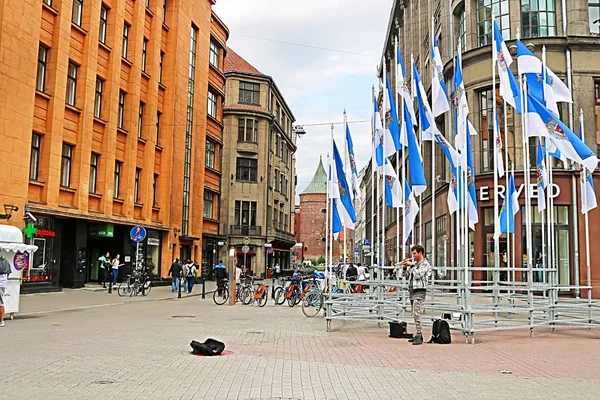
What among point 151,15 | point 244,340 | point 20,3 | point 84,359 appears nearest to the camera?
point 84,359

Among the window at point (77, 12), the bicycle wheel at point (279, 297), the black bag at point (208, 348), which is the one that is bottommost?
the black bag at point (208, 348)

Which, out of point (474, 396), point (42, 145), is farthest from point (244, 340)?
point (42, 145)

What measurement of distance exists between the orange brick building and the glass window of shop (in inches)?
4.9

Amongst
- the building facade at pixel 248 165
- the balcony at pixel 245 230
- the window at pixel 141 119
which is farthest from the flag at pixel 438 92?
the balcony at pixel 245 230

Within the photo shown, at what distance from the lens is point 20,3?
23844mm

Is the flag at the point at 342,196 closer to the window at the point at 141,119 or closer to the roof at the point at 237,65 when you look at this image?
the window at the point at 141,119

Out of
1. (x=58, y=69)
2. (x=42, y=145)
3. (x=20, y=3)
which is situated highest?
(x=20, y=3)

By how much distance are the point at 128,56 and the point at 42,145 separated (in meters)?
9.63

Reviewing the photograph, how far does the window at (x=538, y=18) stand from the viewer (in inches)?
1153

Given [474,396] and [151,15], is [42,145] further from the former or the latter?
[474,396]

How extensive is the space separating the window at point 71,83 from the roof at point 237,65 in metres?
34.9

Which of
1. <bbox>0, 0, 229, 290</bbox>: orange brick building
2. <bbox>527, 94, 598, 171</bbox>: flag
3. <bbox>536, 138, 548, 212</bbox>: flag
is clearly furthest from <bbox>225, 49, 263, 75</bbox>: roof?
<bbox>527, 94, 598, 171</bbox>: flag

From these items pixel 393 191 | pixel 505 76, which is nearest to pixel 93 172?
pixel 393 191

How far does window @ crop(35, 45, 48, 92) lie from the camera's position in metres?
25.8
